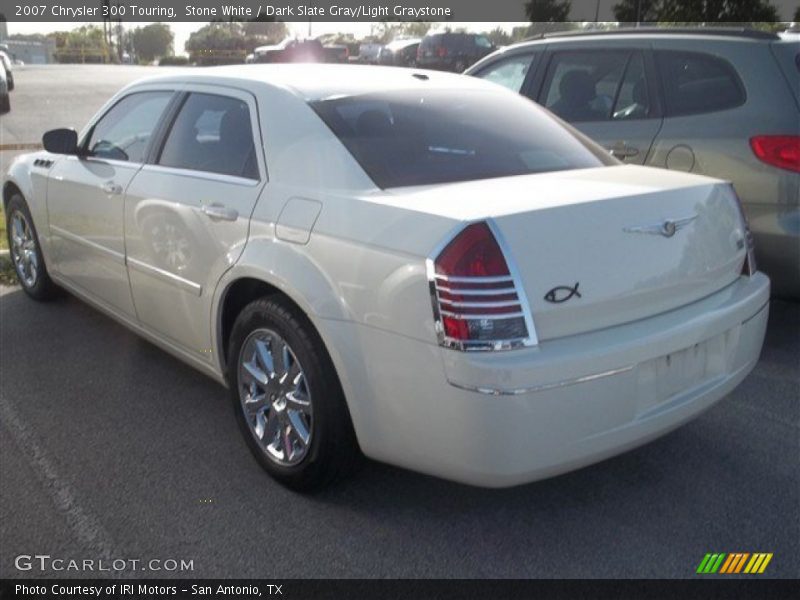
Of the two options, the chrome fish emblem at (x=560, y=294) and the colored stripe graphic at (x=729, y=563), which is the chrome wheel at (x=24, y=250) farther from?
the colored stripe graphic at (x=729, y=563)

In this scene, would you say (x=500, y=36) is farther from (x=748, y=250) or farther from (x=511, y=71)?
(x=748, y=250)

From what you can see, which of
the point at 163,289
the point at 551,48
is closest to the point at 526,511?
the point at 163,289

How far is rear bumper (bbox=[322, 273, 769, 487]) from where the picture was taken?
2.56 metres

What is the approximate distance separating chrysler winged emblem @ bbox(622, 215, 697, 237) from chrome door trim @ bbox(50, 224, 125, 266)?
104 inches

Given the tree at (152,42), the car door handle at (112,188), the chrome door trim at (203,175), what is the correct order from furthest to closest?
the tree at (152,42) < the car door handle at (112,188) < the chrome door trim at (203,175)

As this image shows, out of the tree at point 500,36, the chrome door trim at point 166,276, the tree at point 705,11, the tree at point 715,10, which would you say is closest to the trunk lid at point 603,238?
the chrome door trim at point 166,276

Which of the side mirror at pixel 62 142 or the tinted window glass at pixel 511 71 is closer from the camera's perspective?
the side mirror at pixel 62 142

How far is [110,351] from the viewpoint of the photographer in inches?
193

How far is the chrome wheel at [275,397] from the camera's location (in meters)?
3.23

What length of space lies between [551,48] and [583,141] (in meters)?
2.43

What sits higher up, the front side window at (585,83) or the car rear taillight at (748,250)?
the front side window at (585,83)

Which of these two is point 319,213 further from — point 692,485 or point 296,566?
point 692,485

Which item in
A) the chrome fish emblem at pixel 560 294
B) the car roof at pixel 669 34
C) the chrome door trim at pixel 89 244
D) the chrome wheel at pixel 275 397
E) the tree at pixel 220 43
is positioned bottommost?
the tree at pixel 220 43

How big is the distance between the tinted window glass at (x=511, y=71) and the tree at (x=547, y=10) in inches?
726
